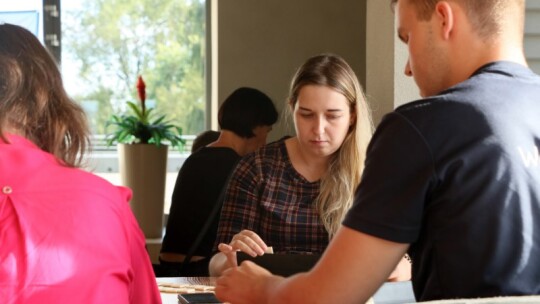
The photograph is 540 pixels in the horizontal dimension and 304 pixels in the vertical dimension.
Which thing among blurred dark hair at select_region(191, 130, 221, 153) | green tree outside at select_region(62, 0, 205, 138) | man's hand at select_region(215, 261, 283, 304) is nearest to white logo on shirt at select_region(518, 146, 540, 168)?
man's hand at select_region(215, 261, 283, 304)

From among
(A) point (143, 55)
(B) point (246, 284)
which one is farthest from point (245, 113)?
(A) point (143, 55)

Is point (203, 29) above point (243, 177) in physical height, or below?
above

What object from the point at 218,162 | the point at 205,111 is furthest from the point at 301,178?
the point at 205,111

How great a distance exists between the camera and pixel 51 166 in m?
1.82

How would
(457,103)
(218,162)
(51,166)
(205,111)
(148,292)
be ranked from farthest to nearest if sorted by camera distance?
(205,111) < (218,162) < (148,292) < (51,166) < (457,103)

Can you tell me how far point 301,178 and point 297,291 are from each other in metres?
1.66

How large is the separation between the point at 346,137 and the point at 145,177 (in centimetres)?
385

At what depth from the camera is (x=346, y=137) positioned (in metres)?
3.17

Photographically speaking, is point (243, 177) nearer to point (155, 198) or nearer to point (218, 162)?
point (218, 162)

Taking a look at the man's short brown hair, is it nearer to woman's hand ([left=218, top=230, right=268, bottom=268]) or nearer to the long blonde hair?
woman's hand ([left=218, top=230, right=268, bottom=268])

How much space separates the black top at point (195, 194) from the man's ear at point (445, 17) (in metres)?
2.64

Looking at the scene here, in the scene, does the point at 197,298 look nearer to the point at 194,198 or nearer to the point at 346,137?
the point at 346,137

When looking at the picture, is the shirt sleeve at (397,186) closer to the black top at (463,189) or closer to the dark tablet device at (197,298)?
the black top at (463,189)

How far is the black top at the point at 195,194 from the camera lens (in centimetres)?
408
